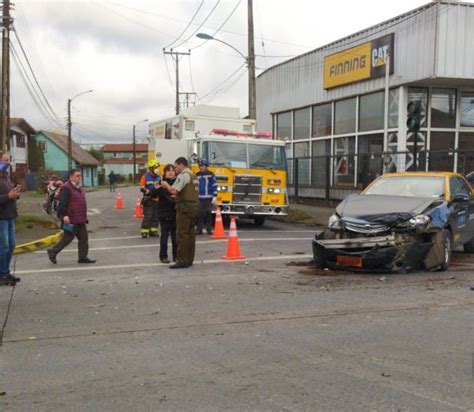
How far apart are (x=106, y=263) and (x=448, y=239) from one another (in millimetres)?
5971

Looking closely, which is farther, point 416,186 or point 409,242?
point 416,186

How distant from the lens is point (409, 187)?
388 inches

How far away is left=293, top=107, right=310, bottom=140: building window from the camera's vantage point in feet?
91.0

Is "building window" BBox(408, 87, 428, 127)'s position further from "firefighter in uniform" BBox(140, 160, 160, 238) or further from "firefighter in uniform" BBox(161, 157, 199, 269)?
"firefighter in uniform" BBox(161, 157, 199, 269)

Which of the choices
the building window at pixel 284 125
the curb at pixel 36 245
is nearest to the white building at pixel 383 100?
the building window at pixel 284 125

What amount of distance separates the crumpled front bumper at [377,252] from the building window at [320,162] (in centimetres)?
1592

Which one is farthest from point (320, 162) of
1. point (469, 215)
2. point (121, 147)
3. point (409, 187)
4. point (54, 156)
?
point (121, 147)

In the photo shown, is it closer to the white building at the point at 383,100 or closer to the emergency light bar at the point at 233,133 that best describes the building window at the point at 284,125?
the white building at the point at 383,100

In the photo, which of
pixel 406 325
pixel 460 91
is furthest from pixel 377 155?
pixel 406 325

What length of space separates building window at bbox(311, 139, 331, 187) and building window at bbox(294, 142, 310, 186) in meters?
0.58

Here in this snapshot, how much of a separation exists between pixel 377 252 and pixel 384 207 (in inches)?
36.2

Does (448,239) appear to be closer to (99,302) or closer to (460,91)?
(99,302)

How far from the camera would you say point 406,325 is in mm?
5738

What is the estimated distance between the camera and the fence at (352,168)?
18.8 meters
